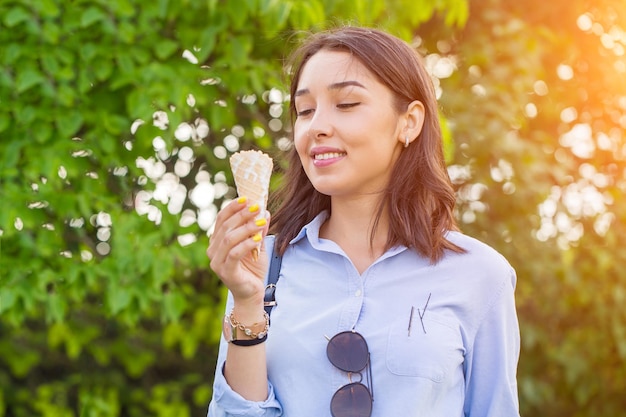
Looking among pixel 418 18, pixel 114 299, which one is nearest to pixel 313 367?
pixel 114 299

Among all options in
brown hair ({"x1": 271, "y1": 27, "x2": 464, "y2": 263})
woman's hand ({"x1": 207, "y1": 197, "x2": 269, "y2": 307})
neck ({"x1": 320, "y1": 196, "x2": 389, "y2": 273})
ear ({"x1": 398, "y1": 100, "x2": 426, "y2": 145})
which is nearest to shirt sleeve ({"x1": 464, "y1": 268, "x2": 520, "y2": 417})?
brown hair ({"x1": 271, "y1": 27, "x2": 464, "y2": 263})

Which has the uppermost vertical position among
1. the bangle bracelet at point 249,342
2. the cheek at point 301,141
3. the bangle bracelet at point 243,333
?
the cheek at point 301,141

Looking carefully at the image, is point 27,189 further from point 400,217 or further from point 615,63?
point 615,63

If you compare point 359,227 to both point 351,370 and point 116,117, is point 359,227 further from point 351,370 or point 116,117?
point 116,117

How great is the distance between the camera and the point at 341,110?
6.64ft

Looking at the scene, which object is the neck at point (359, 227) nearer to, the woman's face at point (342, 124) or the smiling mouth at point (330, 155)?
the woman's face at point (342, 124)

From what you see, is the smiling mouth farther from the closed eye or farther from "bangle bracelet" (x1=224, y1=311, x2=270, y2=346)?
"bangle bracelet" (x1=224, y1=311, x2=270, y2=346)

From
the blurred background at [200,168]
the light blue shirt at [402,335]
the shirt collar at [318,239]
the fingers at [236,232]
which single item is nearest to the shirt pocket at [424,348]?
the light blue shirt at [402,335]

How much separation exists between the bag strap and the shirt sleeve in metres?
0.46

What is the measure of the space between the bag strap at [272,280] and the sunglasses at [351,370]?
0.19 meters

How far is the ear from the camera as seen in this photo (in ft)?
7.03

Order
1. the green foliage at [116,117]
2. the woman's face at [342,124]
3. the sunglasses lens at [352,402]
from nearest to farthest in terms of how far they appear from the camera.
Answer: the sunglasses lens at [352,402], the woman's face at [342,124], the green foliage at [116,117]

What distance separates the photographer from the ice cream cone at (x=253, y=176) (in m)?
1.94

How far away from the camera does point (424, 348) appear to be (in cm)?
193
